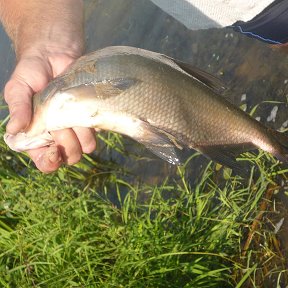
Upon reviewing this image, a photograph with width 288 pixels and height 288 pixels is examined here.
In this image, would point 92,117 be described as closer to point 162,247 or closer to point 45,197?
point 162,247

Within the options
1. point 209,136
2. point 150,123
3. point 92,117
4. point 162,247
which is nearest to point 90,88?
point 92,117

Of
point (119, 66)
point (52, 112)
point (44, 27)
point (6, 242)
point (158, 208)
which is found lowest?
point (6, 242)

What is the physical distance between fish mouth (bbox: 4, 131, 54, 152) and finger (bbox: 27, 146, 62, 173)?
0.15 feet

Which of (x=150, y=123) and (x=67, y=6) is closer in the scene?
(x=150, y=123)

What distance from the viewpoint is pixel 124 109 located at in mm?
2127

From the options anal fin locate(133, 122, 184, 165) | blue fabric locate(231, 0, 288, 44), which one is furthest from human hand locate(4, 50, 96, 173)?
blue fabric locate(231, 0, 288, 44)

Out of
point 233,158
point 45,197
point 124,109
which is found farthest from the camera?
point 45,197

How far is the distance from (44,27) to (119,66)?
80cm

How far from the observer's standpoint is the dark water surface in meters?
3.70

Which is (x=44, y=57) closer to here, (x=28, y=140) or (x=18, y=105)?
(x=18, y=105)

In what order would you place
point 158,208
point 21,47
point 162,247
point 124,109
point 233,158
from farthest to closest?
point 158,208
point 162,247
point 21,47
point 233,158
point 124,109

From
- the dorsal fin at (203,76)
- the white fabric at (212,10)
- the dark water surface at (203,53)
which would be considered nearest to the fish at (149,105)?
the dorsal fin at (203,76)

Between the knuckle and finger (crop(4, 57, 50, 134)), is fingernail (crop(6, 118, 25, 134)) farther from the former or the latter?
the knuckle

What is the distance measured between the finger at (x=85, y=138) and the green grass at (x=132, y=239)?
771 mm
